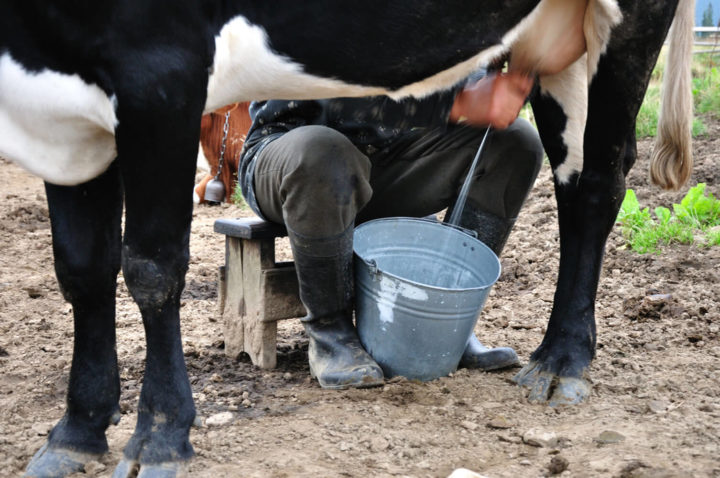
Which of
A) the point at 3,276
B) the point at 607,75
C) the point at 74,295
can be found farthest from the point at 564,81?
the point at 3,276

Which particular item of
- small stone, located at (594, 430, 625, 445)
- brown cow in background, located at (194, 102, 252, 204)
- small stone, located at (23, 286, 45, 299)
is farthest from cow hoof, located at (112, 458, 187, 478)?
brown cow in background, located at (194, 102, 252, 204)

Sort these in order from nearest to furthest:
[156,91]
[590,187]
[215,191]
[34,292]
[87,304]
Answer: [156,91]
[87,304]
[590,187]
[34,292]
[215,191]

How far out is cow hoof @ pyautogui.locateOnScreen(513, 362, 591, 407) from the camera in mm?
2695

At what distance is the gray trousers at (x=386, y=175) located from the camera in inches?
104

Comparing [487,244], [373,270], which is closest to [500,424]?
[373,270]

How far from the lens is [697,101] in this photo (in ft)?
24.7

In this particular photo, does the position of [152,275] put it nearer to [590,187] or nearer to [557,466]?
[557,466]

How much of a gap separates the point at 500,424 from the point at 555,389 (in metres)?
0.33

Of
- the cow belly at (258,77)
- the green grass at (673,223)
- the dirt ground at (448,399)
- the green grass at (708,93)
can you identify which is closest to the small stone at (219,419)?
the dirt ground at (448,399)

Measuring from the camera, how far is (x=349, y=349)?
2756 millimetres

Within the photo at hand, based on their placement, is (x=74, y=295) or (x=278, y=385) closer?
(x=74, y=295)

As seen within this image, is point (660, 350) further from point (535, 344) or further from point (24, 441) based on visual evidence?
point (24, 441)

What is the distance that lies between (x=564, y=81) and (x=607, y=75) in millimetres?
307

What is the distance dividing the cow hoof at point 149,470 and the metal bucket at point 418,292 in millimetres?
865
